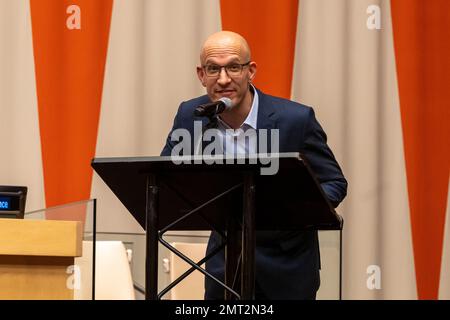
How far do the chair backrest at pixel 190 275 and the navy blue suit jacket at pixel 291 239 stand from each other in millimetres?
702

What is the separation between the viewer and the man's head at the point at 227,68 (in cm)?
272

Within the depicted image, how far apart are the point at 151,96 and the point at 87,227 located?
2085mm

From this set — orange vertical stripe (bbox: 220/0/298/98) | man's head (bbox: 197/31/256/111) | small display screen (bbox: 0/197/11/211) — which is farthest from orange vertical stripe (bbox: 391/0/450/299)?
small display screen (bbox: 0/197/11/211)

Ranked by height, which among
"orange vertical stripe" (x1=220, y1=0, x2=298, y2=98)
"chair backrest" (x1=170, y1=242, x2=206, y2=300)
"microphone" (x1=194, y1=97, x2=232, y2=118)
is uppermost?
"orange vertical stripe" (x1=220, y1=0, x2=298, y2=98)

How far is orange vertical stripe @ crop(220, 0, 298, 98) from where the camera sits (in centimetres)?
455

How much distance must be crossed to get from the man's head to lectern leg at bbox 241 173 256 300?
2.15ft

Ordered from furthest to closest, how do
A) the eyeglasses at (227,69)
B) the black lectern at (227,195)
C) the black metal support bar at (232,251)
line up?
the eyeglasses at (227,69)
the black metal support bar at (232,251)
the black lectern at (227,195)

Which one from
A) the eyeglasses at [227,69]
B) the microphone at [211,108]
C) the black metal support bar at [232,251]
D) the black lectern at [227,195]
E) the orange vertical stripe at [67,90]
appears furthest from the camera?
the orange vertical stripe at [67,90]

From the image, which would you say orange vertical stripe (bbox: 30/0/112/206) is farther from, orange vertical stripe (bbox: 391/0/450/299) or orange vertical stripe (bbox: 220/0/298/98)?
orange vertical stripe (bbox: 391/0/450/299)

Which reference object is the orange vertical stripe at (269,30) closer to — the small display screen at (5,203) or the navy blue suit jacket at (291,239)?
the navy blue suit jacket at (291,239)

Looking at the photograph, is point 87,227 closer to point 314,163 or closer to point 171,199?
point 171,199

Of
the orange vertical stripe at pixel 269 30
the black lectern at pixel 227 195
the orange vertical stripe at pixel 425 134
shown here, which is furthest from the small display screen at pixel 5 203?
the orange vertical stripe at pixel 425 134

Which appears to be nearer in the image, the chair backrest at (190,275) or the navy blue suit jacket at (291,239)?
the navy blue suit jacket at (291,239)
